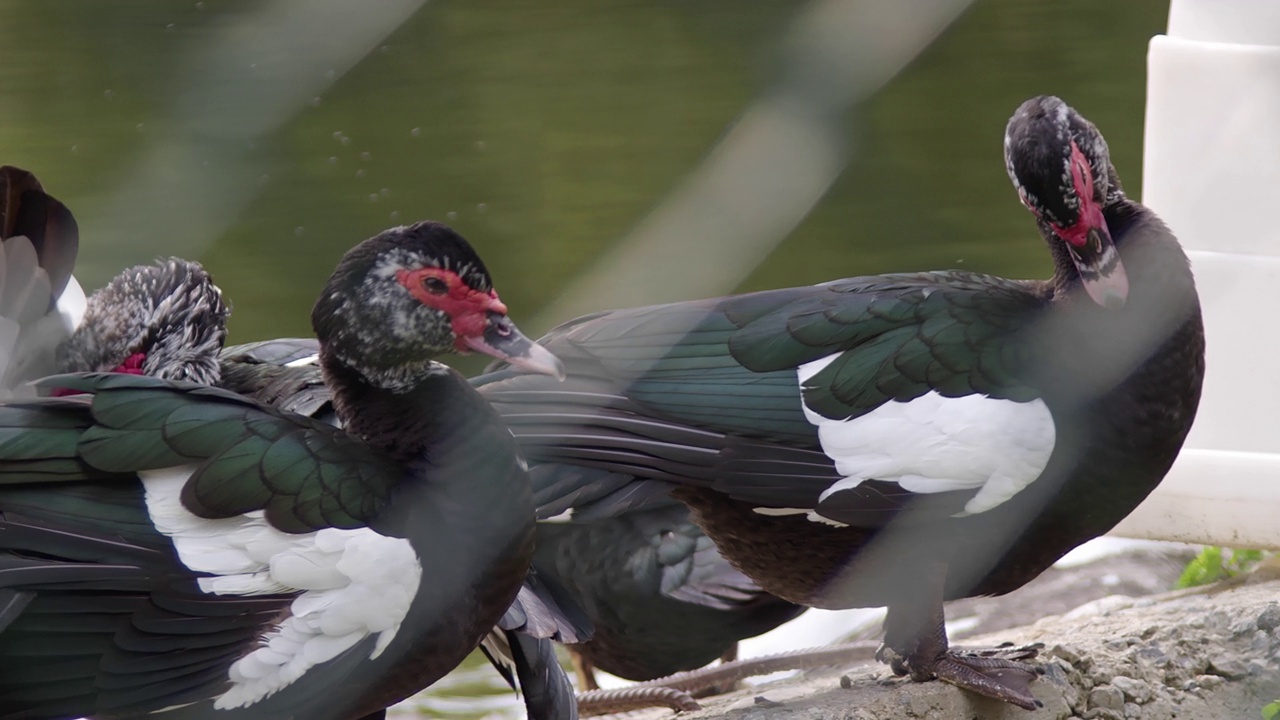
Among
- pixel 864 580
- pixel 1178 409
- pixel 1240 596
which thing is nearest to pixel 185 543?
pixel 864 580

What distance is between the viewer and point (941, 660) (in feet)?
7.61

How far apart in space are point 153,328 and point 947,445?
1288 mm

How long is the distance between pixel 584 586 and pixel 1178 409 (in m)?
1.13

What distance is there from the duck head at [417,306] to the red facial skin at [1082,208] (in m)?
0.87

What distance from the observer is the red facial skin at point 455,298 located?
6.46 ft

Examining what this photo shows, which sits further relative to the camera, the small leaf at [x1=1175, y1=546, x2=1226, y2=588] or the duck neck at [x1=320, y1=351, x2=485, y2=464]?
the small leaf at [x1=1175, y1=546, x2=1226, y2=588]

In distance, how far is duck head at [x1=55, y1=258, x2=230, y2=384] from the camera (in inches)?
95.3

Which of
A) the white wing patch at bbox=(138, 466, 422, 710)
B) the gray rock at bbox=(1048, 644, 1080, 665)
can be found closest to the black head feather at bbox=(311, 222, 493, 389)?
the white wing patch at bbox=(138, 466, 422, 710)

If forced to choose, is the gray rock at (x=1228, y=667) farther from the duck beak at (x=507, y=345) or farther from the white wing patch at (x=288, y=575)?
the white wing patch at (x=288, y=575)

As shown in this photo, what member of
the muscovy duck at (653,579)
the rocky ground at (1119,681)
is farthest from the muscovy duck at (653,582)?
the rocky ground at (1119,681)

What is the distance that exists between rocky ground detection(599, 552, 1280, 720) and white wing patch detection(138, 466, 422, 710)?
2.25 feet

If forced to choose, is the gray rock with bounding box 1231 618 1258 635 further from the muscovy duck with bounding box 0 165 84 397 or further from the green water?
the muscovy duck with bounding box 0 165 84 397

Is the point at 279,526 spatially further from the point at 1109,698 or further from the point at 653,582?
the point at 1109,698

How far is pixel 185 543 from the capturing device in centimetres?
179
